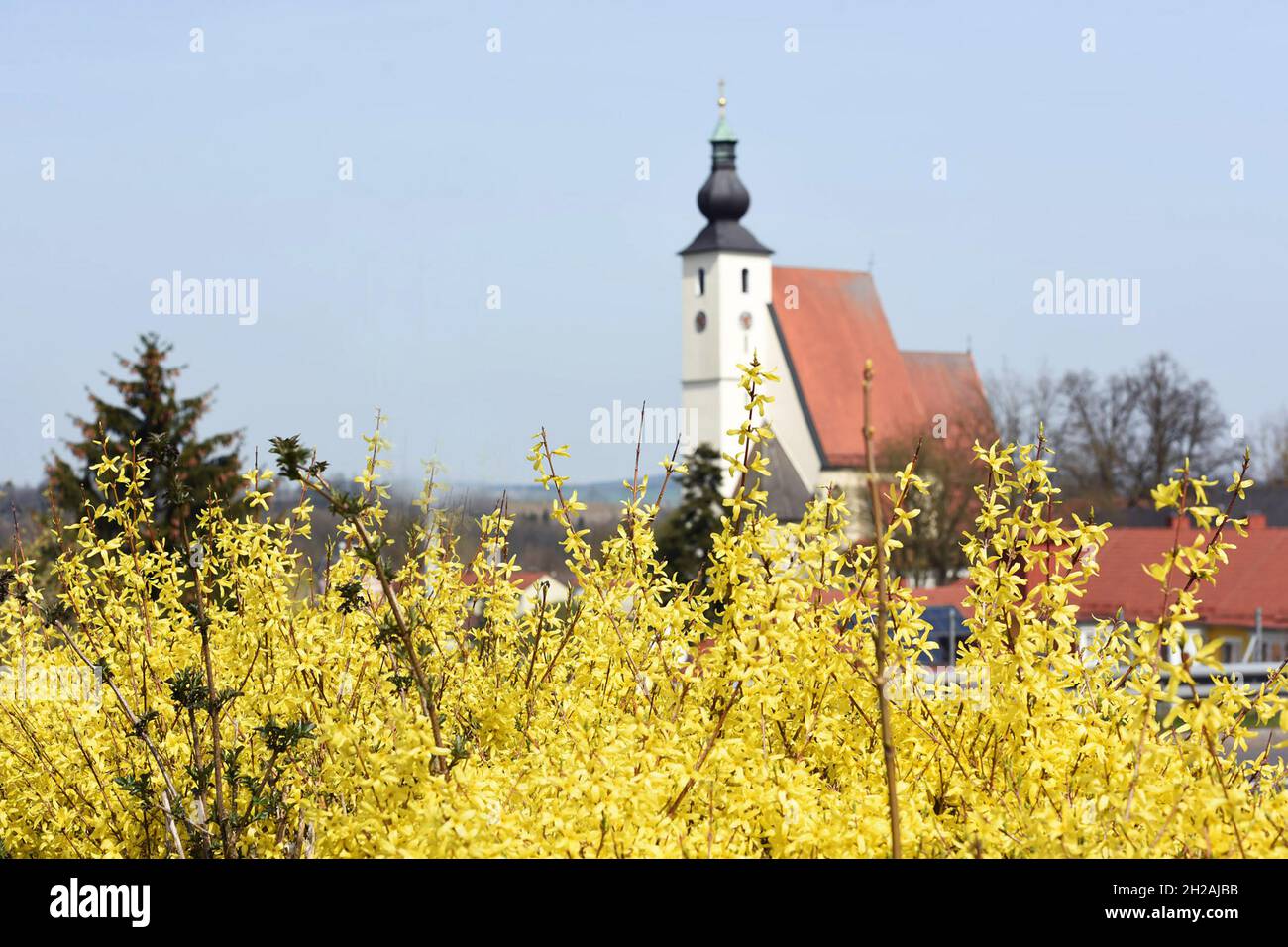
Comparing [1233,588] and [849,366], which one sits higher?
[849,366]

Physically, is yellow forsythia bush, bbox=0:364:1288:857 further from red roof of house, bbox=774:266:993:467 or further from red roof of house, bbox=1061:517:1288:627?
red roof of house, bbox=774:266:993:467

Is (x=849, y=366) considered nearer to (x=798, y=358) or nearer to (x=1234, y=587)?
(x=798, y=358)

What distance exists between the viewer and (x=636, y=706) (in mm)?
4816

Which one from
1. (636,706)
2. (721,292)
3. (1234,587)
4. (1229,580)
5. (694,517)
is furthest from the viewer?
(721,292)

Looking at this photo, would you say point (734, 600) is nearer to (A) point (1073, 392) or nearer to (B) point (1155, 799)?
(B) point (1155, 799)

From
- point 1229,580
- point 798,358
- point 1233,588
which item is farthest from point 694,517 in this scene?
point 798,358

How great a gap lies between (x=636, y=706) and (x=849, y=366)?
6775cm

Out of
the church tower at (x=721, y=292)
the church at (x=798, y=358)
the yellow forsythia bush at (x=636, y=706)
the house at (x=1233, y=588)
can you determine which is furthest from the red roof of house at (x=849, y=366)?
the yellow forsythia bush at (x=636, y=706)

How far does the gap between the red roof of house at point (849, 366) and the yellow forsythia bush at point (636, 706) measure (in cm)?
6331

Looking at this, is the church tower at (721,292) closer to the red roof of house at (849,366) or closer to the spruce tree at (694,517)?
the red roof of house at (849,366)

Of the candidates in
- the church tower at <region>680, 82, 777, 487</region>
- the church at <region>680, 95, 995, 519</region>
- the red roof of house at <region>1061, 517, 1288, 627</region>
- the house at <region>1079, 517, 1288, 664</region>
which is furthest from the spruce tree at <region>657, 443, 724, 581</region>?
the church tower at <region>680, 82, 777, 487</region>

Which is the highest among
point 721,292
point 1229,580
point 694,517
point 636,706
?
point 721,292
